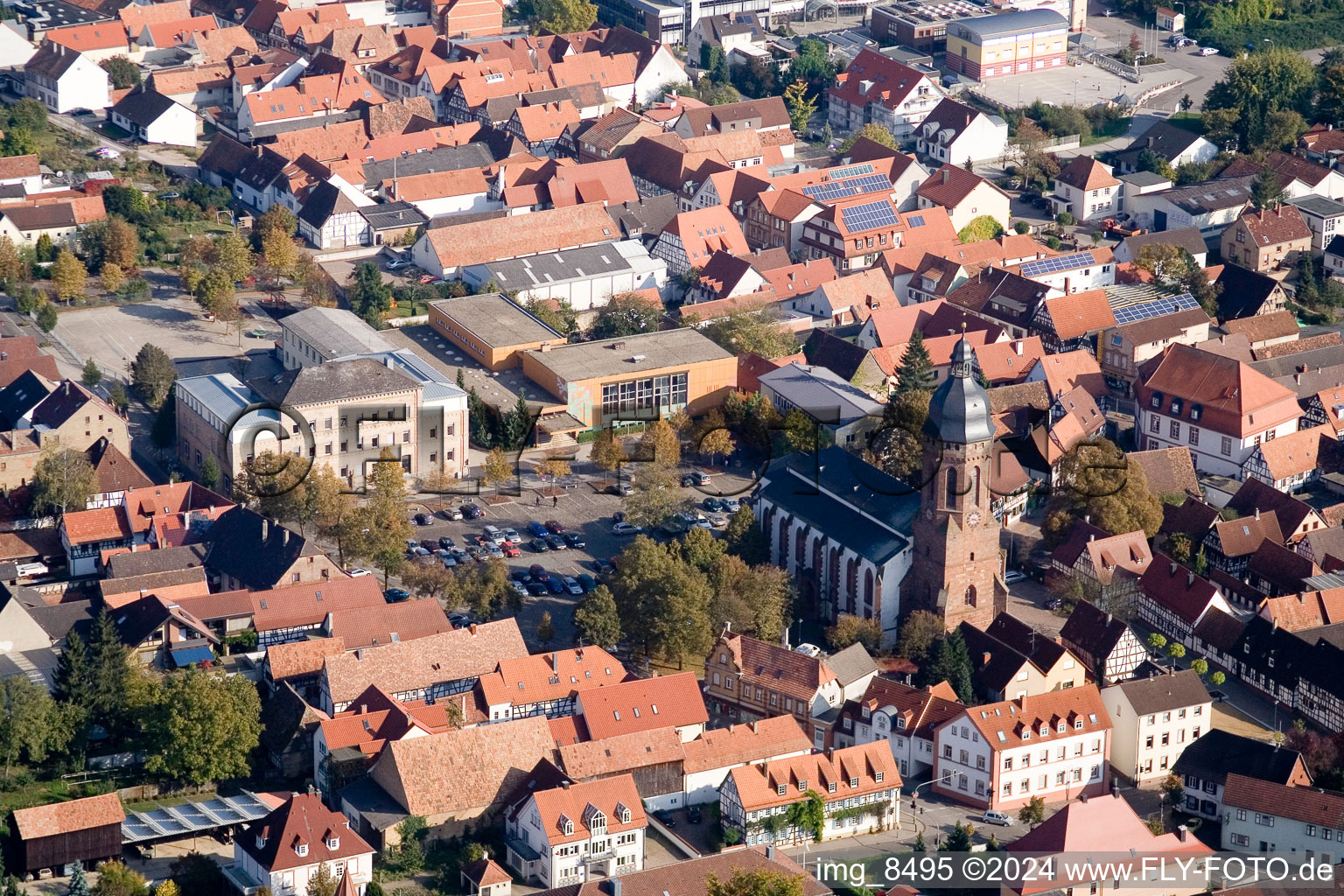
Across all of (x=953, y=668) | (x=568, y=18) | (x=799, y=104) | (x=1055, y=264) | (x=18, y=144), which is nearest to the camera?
(x=953, y=668)

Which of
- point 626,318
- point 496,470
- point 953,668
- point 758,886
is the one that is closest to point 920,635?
point 953,668

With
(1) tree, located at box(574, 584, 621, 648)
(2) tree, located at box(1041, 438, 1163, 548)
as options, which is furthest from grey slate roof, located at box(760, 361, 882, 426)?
(1) tree, located at box(574, 584, 621, 648)

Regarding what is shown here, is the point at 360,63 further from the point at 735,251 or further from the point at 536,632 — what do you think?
the point at 536,632

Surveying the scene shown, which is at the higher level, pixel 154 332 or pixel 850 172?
pixel 850 172

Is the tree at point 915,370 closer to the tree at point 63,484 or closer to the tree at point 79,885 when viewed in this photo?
the tree at point 63,484

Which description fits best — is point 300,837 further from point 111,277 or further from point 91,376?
point 111,277

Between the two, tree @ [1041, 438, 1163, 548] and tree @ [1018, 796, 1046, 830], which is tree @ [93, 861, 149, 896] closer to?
tree @ [1018, 796, 1046, 830]
